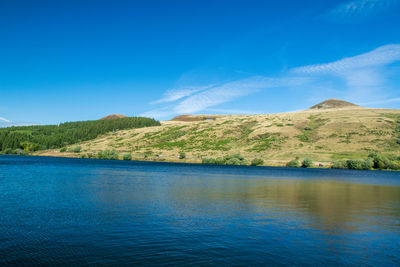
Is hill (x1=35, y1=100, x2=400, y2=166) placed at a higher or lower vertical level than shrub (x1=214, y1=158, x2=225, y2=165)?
higher

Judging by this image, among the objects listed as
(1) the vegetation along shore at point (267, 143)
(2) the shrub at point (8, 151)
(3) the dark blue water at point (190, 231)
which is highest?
(1) the vegetation along shore at point (267, 143)

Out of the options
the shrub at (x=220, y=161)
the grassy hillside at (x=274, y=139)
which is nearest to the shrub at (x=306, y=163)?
the grassy hillside at (x=274, y=139)

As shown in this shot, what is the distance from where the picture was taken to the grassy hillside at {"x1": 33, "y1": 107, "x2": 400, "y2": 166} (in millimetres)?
110312

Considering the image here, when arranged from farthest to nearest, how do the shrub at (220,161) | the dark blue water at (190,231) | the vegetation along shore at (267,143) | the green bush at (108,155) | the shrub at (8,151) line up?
1. the shrub at (8,151)
2. the green bush at (108,155)
3. the shrub at (220,161)
4. the vegetation along shore at (267,143)
5. the dark blue water at (190,231)

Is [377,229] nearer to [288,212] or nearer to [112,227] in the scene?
[288,212]

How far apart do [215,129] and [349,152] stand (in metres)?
72.4

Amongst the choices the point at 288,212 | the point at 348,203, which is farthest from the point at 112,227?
the point at 348,203

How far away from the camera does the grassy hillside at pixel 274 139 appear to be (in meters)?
110

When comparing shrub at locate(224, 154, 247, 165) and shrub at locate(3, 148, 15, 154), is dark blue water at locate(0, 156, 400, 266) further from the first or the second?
shrub at locate(3, 148, 15, 154)

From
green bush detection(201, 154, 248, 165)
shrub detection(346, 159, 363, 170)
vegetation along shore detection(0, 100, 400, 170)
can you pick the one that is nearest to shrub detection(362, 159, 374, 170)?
vegetation along shore detection(0, 100, 400, 170)

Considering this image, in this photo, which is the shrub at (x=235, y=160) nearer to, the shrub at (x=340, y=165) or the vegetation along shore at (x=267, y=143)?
the vegetation along shore at (x=267, y=143)

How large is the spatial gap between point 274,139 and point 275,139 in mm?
418

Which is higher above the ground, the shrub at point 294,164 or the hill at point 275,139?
the hill at point 275,139

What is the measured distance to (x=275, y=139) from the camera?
129m
